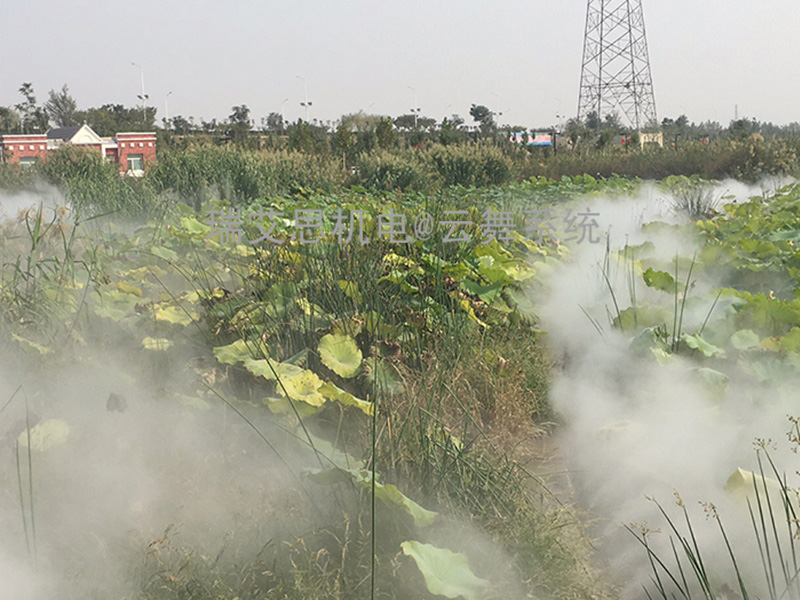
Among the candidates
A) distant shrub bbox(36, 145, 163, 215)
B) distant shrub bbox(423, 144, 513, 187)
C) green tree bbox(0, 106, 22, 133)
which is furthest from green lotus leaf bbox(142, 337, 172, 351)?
green tree bbox(0, 106, 22, 133)

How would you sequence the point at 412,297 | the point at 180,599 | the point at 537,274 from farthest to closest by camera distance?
the point at 537,274 → the point at 412,297 → the point at 180,599

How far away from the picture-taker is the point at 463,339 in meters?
Result: 2.79

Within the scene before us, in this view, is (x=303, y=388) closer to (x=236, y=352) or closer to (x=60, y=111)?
(x=236, y=352)

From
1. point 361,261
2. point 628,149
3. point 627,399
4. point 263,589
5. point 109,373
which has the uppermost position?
point 628,149

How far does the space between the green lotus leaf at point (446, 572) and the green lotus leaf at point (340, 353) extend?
A: 0.78 metres

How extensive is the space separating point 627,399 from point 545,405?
0.40 meters

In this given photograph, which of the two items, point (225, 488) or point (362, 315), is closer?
point (225, 488)

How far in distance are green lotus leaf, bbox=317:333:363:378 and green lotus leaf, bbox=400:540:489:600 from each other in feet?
2.57

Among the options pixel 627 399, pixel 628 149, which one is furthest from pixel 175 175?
pixel 628 149

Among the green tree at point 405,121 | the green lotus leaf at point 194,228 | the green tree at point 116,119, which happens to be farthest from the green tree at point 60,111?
the green lotus leaf at point 194,228

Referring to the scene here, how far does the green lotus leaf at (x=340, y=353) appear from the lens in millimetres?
2236

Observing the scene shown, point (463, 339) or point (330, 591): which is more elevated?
point (463, 339)

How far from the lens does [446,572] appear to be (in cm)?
151

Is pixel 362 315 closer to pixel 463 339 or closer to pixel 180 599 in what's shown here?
pixel 463 339
